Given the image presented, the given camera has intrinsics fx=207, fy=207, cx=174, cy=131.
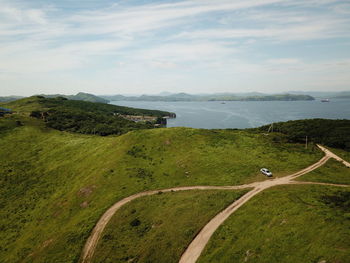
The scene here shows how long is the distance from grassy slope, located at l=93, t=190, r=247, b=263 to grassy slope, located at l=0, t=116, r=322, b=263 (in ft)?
18.2

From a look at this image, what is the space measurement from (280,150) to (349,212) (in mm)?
37300

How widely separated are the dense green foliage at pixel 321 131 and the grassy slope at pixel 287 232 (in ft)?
158

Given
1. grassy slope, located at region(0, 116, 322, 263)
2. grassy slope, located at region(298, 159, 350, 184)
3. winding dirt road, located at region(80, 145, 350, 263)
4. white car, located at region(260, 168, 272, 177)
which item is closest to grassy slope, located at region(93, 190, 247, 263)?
A: winding dirt road, located at region(80, 145, 350, 263)

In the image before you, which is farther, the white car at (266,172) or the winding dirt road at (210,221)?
the white car at (266,172)

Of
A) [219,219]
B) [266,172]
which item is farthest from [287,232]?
[266,172]

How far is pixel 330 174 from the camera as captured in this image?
51.6m

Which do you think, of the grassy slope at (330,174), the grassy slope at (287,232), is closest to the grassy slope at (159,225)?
the grassy slope at (287,232)

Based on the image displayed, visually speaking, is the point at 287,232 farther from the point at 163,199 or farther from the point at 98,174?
the point at 98,174

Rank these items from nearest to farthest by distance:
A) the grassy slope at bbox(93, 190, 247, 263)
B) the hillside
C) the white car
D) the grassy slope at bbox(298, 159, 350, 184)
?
the hillside < the grassy slope at bbox(93, 190, 247, 263) < the grassy slope at bbox(298, 159, 350, 184) < the white car

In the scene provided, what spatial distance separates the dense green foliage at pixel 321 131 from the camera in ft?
278

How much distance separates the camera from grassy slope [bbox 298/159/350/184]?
1879 inches

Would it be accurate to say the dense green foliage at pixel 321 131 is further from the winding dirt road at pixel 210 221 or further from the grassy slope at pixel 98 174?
the winding dirt road at pixel 210 221

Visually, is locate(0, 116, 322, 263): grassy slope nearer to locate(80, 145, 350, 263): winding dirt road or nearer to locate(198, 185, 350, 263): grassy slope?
locate(80, 145, 350, 263): winding dirt road

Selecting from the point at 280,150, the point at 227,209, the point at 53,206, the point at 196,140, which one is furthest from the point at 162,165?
the point at 280,150
